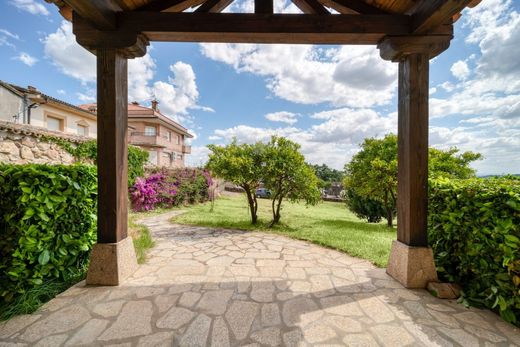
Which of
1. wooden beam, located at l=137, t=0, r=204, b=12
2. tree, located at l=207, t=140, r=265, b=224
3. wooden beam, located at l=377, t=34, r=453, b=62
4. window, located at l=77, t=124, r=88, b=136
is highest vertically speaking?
window, located at l=77, t=124, r=88, b=136

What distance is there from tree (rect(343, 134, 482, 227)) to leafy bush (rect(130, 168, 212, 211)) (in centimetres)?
756

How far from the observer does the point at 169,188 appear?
10.1m

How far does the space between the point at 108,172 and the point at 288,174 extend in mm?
4196

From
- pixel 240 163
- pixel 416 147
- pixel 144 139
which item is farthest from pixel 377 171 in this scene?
pixel 144 139

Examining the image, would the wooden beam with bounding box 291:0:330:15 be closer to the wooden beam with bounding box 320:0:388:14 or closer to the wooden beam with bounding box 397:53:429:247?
the wooden beam with bounding box 320:0:388:14

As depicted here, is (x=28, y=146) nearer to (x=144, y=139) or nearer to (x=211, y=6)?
(x=211, y=6)

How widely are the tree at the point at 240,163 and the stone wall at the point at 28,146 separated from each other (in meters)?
4.10

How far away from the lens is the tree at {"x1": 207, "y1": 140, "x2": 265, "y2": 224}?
5.80 meters

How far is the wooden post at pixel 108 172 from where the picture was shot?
2625 millimetres

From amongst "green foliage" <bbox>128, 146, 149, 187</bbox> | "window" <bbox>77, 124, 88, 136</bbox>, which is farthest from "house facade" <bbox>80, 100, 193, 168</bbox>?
"green foliage" <bbox>128, 146, 149, 187</bbox>

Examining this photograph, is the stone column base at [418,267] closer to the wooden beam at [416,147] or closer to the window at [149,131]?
the wooden beam at [416,147]

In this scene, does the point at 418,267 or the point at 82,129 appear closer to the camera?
the point at 418,267

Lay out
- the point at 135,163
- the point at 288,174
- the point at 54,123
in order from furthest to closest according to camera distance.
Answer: the point at 54,123
the point at 135,163
the point at 288,174

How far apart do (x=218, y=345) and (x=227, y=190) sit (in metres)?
20.0
